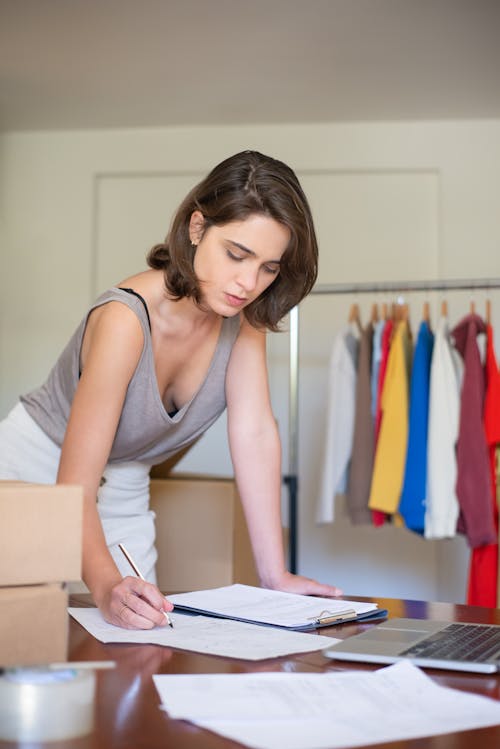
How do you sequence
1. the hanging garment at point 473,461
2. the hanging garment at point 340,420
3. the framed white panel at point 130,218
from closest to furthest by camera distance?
1. the hanging garment at point 473,461
2. the hanging garment at point 340,420
3. the framed white panel at point 130,218

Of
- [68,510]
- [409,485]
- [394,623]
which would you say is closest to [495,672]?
[394,623]

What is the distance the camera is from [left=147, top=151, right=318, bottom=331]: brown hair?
1.48 meters

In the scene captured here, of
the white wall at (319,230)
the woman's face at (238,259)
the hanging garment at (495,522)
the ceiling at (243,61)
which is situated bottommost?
the hanging garment at (495,522)

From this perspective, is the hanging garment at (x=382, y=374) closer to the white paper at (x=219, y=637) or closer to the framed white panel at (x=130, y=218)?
the framed white panel at (x=130, y=218)

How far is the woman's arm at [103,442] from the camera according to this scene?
1160mm

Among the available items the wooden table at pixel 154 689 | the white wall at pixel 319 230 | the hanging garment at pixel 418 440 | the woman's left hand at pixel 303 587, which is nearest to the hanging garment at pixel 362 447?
the hanging garment at pixel 418 440

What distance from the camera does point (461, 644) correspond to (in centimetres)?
102

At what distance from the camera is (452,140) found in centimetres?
463

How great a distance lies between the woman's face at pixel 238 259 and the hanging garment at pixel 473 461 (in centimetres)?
185

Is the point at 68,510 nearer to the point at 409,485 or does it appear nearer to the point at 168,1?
the point at 409,485

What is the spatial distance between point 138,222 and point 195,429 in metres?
3.25

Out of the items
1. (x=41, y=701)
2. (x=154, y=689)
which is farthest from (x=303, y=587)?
(x=41, y=701)

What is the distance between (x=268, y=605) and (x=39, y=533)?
0.54 meters

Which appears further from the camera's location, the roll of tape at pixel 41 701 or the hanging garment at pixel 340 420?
the hanging garment at pixel 340 420
